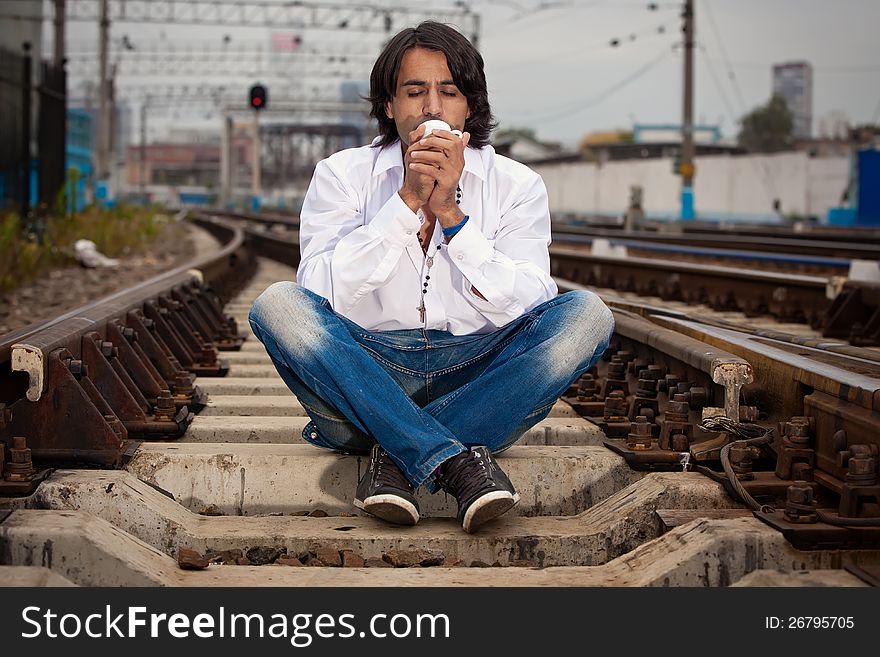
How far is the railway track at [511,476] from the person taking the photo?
2.79 m

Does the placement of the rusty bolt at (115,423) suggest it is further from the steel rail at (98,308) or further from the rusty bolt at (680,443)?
the rusty bolt at (680,443)

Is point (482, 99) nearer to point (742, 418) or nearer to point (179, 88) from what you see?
point (742, 418)

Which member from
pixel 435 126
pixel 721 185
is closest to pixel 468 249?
pixel 435 126

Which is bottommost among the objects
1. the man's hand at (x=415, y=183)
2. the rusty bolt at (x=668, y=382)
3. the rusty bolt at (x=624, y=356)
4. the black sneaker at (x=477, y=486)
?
the black sneaker at (x=477, y=486)

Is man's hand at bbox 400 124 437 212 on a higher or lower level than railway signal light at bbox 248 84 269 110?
lower

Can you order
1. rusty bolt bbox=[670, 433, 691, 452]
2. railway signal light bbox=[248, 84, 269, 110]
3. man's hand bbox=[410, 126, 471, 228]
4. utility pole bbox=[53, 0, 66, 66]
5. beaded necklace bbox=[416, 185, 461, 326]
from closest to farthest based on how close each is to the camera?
man's hand bbox=[410, 126, 471, 228]
beaded necklace bbox=[416, 185, 461, 326]
rusty bolt bbox=[670, 433, 691, 452]
railway signal light bbox=[248, 84, 269, 110]
utility pole bbox=[53, 0, 66, 66]

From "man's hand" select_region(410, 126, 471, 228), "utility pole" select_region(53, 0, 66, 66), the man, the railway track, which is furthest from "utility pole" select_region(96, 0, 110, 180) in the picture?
"man's hand" select_region(410, 126, 471, 228)

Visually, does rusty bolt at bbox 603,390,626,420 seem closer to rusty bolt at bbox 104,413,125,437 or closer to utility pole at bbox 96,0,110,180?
rusty bolt at bbox 104,413,125,437

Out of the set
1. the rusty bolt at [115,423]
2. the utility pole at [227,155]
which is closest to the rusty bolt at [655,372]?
the rusty bolt at [115,423]

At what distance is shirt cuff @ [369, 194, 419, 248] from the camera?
345cm

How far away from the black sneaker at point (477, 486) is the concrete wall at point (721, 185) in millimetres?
43217

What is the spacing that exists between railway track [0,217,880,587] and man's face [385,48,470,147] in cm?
103
